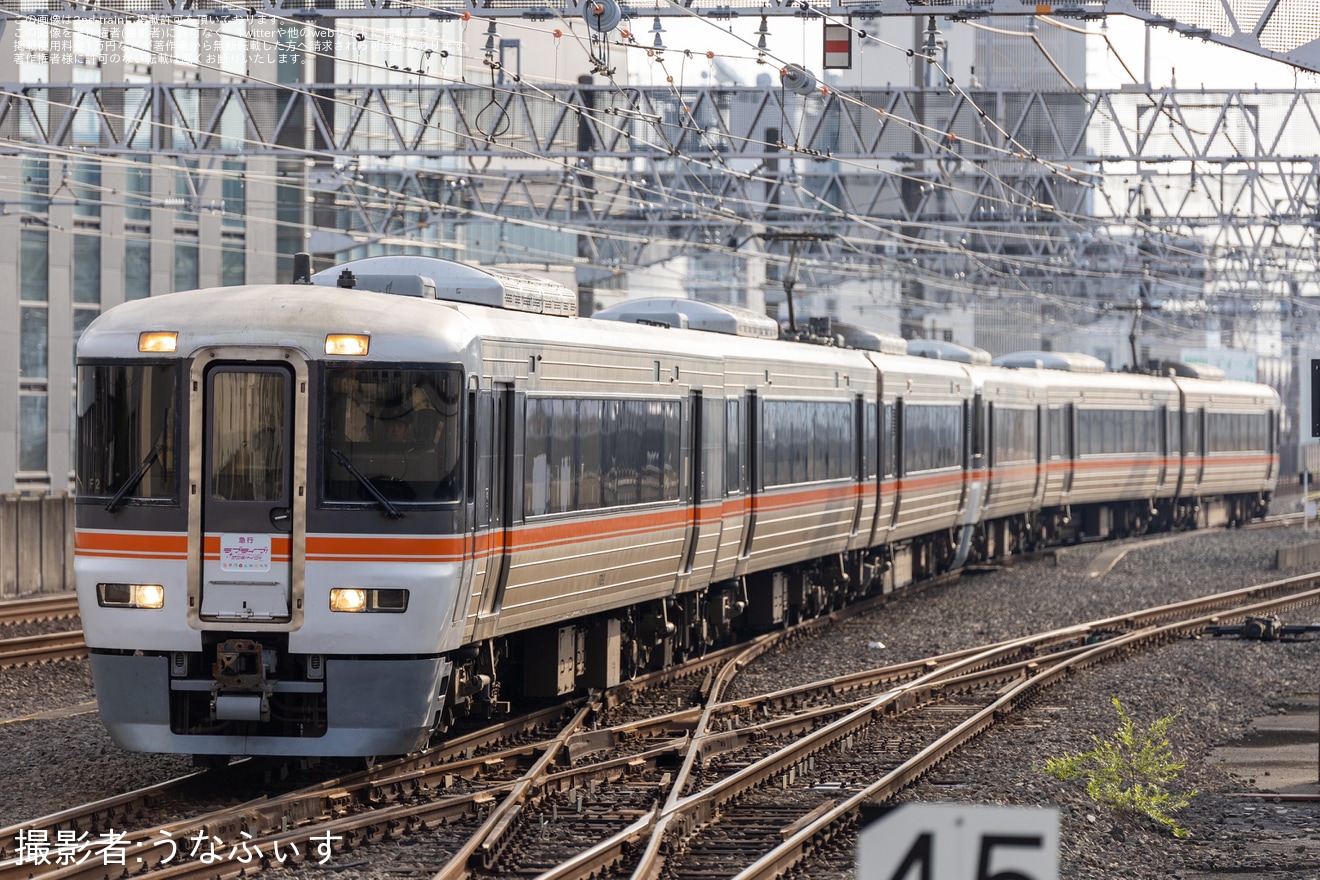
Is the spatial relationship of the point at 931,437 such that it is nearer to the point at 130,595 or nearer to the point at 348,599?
the point at 348,599

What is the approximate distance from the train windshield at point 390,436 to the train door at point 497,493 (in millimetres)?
418

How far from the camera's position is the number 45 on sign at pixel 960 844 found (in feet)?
16.7

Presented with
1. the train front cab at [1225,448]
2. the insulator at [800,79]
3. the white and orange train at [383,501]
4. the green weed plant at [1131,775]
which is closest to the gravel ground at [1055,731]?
the green weed plant at [1131,775]

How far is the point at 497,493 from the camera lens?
11.9m

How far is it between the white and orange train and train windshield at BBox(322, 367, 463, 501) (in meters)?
0.01

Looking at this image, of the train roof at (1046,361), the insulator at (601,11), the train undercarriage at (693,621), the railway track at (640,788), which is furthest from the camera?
the train roof at (1046,361)

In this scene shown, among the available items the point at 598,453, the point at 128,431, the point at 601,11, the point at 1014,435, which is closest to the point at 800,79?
the point at 601,11

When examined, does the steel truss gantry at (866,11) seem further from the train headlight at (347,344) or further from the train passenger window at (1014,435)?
the train passenger window at (1014,435)

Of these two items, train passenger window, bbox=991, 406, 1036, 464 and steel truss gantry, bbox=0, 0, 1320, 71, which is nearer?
steel truss gantry, bbox=0, 0, 1320, 71

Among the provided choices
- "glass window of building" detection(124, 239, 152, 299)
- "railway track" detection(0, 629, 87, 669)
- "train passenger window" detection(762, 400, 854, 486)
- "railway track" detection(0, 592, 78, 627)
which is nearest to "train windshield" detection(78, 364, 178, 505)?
"railway track" detection(0, 629, 87, 669)

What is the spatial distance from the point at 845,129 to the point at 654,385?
14.9 meters

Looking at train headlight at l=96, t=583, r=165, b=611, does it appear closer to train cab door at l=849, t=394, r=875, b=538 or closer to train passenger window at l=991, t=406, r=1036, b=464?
train cab door at l=849, t=394, r=875, b=538

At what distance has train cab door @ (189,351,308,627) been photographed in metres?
10.8

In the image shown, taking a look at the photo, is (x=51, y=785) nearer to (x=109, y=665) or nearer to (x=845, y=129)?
(x=109, y=665)
